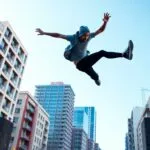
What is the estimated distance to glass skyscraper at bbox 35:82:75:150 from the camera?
14195 centimetres

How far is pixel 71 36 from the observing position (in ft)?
21.2

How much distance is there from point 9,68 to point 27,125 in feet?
83.9

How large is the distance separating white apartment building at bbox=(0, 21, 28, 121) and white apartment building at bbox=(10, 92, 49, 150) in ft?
50.8

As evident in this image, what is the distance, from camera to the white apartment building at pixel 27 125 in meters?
68.6

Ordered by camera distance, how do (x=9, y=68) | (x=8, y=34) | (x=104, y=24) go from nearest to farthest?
(x=104, y=24)
(x=9, y=68)
(x=8, y=34)

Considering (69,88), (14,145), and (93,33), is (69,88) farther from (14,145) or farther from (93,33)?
(93,33)

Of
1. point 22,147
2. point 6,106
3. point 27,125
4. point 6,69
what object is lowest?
point 22,147

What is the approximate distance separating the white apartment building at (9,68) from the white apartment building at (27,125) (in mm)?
15495

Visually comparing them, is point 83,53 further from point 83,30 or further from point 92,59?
point 83,30

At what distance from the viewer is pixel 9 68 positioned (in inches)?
2124

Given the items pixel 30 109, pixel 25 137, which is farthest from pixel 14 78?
pixel 25 137

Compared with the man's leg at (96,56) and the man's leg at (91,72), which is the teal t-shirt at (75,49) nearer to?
the man's leg at (96,56)

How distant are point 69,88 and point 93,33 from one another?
6235 inches

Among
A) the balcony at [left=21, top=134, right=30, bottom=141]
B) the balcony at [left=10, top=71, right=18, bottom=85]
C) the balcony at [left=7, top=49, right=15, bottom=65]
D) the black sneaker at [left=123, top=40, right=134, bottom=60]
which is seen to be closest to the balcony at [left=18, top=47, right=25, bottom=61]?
the balcony at [left=7, top=49, right=15, bottom=65]
